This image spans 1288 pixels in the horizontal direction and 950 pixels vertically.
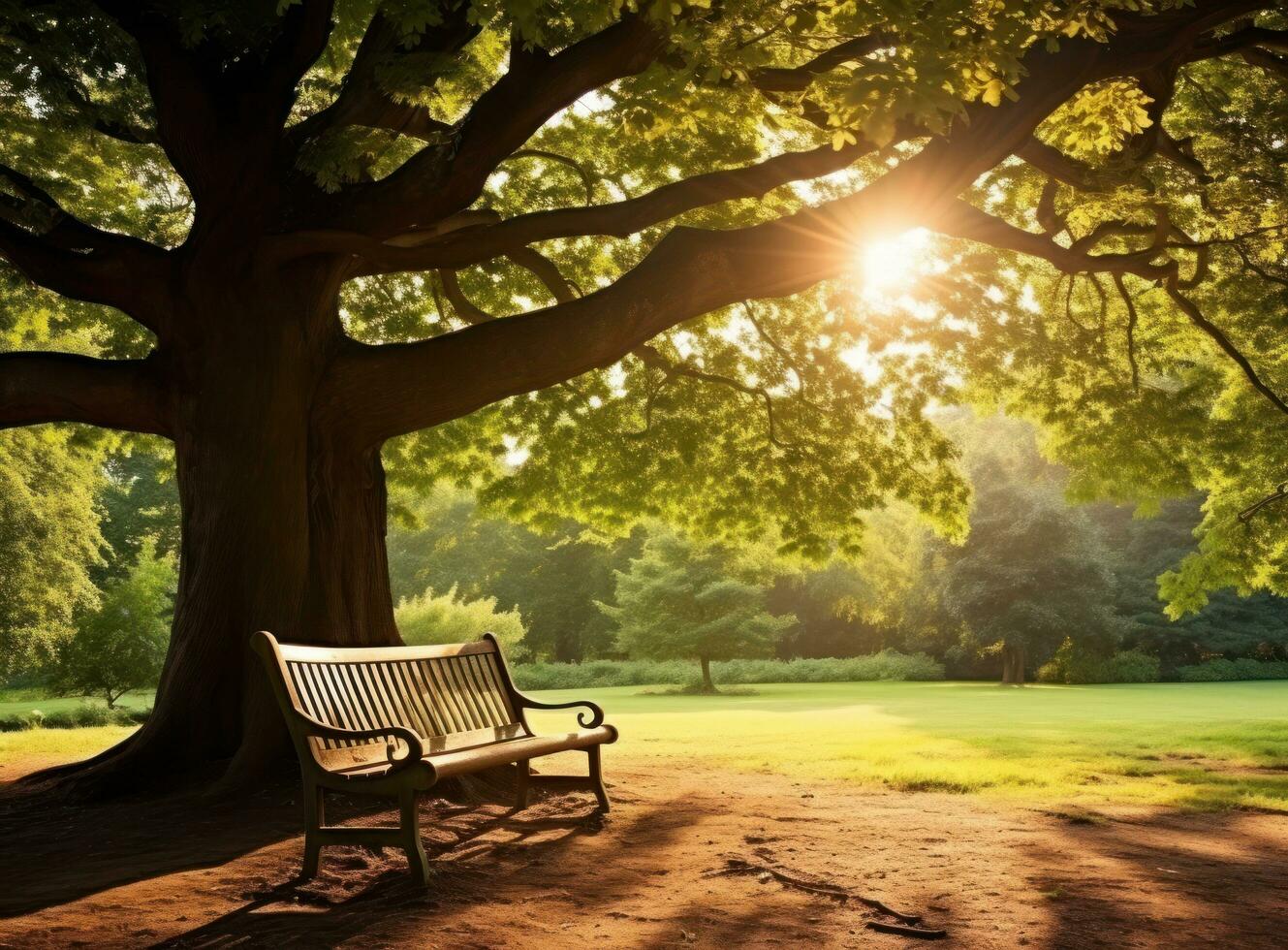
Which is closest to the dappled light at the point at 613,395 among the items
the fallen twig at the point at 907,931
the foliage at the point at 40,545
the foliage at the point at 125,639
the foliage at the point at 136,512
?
the fallen twig at the point at 907,931

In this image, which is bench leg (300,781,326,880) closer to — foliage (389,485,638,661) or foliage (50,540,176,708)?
foliage (50,540,176,708)

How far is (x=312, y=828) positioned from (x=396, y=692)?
1.50 metres

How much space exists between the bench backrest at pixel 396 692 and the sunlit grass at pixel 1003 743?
14.1ft

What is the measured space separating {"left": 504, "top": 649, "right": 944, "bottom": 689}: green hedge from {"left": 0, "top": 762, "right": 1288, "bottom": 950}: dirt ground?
36009mm

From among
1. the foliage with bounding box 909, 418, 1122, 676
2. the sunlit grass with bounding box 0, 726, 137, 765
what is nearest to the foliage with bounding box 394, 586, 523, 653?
the sunlit grass with bounding box 0, 726, 137, 765

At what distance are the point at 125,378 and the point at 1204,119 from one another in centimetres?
1188

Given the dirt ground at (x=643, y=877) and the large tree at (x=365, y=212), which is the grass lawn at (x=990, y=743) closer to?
the dirt ground at (x=643, y=877)

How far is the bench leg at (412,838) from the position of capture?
18.9ft

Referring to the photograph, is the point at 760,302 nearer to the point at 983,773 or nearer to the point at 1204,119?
the point at 1204,119

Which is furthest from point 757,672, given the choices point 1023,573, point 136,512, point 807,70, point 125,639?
point 807,70

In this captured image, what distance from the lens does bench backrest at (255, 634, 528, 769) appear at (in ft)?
21.2

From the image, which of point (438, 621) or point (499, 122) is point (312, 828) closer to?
point (499, 122)

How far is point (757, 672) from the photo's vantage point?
45031 mm

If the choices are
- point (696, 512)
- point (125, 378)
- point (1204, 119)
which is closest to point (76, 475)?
point (696, 512)
